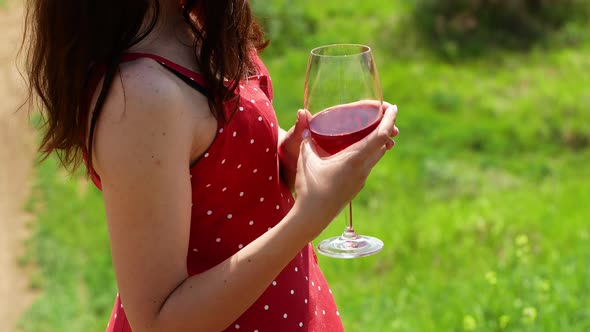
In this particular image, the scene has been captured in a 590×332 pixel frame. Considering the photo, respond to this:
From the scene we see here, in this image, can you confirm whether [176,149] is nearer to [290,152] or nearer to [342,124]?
[342,124]

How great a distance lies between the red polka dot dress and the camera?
1.50 metres

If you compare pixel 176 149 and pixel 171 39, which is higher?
pixel 171 39

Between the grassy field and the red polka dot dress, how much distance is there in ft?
5.19

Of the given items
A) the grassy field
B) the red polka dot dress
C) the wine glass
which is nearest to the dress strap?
the red polka dot dress

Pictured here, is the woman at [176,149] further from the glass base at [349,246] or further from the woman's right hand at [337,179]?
the glass base at [349,246]

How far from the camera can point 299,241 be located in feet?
4.66

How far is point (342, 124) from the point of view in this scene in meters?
1.53

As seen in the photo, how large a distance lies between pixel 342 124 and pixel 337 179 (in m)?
0.16

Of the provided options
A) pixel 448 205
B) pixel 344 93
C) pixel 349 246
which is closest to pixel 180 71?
pixel 344 93

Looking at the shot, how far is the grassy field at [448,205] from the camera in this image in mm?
3803

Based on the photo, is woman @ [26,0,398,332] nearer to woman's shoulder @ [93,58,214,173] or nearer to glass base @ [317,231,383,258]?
woman's shoulder @ [93,58,214,173]

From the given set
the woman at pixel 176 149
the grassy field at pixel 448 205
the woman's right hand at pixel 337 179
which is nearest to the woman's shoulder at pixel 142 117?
the woman at pixel 176 149

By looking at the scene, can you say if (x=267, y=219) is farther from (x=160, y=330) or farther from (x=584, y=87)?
(x=584, y=87)

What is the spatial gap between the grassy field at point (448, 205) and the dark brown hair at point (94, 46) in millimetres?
1933
